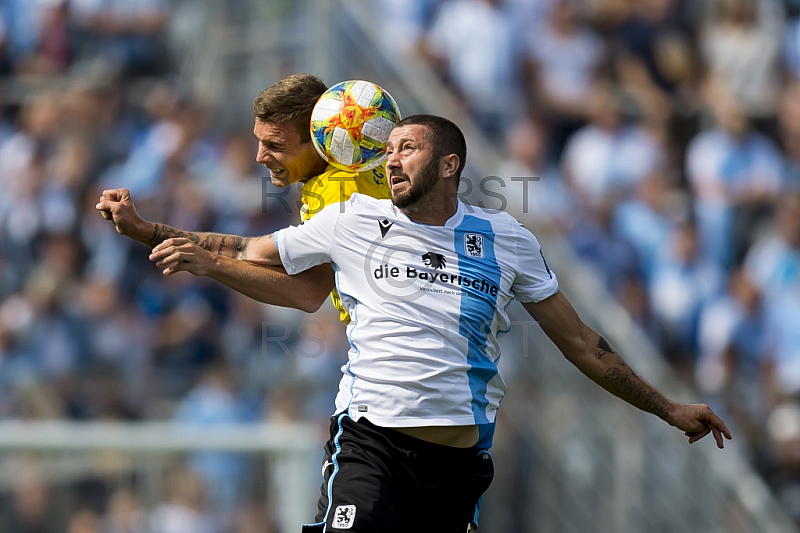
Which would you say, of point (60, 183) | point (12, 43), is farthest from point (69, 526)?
point (12, 43)

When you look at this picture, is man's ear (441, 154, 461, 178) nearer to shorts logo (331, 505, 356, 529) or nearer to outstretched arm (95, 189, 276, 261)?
outstretched arm (95, 189, 276, 261)

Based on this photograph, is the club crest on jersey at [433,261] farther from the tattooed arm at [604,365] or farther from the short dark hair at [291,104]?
the short dark hair at [291,104]

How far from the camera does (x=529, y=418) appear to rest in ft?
35.6

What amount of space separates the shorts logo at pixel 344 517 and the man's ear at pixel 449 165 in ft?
5.18

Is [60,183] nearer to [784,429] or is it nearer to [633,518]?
[633,518]

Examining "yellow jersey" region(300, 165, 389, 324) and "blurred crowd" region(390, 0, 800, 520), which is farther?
"blurred crowd" region(390, 0, 800, 520)

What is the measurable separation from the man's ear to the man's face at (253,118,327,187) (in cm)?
Answer: 86

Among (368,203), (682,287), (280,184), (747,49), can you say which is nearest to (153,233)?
(280,184)

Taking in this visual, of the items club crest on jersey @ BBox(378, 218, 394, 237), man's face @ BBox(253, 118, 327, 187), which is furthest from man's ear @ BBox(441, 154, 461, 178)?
man's face @ BBox(253, 118, 327, 187)

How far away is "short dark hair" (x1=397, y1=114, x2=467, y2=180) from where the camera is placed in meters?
5.45

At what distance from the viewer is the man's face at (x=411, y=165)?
5.40 m

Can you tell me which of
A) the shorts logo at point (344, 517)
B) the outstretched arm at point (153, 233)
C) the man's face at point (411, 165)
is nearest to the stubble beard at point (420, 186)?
the man's face at point (411, 165)

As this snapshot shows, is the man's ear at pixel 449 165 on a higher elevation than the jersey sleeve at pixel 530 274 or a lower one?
higher

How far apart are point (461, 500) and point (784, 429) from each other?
699cm
